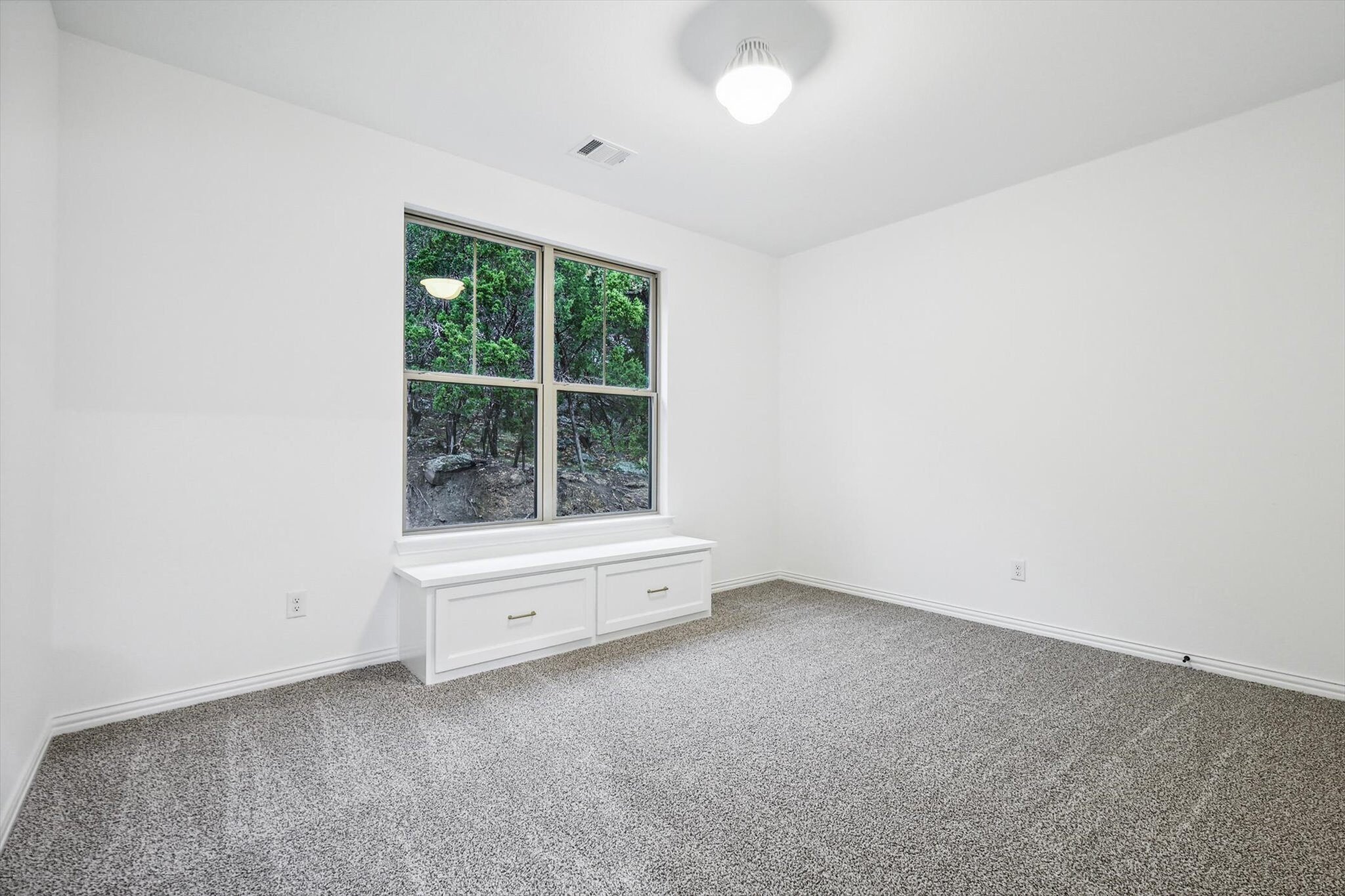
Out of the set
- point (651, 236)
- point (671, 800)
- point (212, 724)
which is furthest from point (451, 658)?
point (651, 236)

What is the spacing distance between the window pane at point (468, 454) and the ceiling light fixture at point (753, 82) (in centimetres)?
188

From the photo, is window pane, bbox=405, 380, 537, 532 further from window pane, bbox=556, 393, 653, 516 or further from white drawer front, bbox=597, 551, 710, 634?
white drawer front, bbox=597, 551, 710, 634

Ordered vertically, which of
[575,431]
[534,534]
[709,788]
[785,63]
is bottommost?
[709,788]

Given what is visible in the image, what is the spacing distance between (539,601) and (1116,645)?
9.32 feet

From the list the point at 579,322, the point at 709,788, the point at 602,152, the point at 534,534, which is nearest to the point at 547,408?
the point at 579,322

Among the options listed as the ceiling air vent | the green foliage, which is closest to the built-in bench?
the green foliage

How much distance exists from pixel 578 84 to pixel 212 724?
9.10ft

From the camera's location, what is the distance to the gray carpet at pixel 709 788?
141cm

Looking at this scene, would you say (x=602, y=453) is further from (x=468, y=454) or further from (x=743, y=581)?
(x=743, y=581)

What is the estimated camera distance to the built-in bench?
2588mm

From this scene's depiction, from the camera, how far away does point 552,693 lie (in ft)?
8.07

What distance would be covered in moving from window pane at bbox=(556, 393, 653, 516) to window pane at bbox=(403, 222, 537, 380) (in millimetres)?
414

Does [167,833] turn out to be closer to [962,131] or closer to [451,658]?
[451,658]

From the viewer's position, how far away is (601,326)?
12.6 ft
